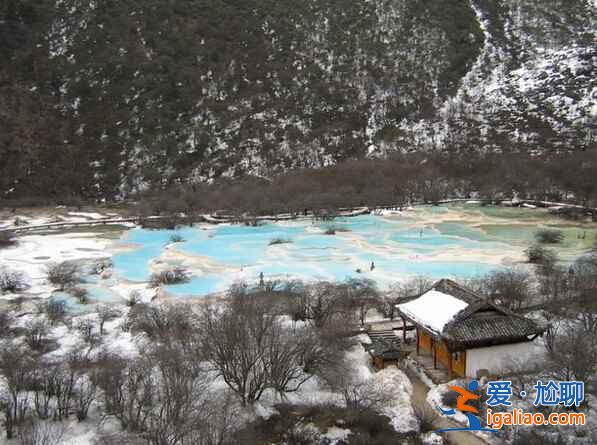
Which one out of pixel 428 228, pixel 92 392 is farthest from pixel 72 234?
pixel 92 392

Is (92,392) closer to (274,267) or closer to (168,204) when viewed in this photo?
(274,267)

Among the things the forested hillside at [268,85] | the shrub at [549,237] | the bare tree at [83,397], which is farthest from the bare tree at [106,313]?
the forested hillside at [268,85]

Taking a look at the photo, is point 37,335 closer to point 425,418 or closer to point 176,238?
point 425,418

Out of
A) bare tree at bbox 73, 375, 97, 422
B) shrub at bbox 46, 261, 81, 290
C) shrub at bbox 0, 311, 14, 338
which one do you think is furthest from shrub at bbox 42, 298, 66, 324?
bare tree at bbox 73, 375, 97, 422

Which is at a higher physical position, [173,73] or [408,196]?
[173,73]

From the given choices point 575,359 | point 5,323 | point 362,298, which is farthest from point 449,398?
point 5,323
